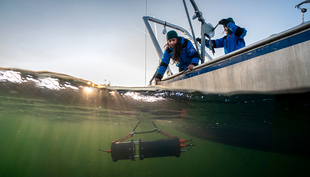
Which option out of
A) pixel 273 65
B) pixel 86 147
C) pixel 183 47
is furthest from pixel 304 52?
pixel 86 147

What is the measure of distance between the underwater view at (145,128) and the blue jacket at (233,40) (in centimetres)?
138

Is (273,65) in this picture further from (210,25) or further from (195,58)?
(210,25)

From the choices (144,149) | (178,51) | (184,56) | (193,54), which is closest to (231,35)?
(193,54)

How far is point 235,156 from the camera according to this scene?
54875mm

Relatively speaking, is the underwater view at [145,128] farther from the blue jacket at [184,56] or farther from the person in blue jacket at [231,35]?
the person in blue jacket at [231,35]

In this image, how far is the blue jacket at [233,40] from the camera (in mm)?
3559

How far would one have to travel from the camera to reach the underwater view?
627cm

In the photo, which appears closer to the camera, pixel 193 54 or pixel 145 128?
pixel 193 54

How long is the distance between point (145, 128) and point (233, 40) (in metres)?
26.0

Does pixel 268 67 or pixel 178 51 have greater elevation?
pixel 178 51

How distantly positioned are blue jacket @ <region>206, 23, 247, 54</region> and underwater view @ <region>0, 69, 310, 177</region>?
1379mm

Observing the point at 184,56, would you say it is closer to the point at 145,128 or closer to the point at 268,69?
the point at 268,69

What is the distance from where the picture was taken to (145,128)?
91.2 feet

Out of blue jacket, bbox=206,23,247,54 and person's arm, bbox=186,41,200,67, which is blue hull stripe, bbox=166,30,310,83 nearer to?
person's arm, bbox=186,41,200,67
